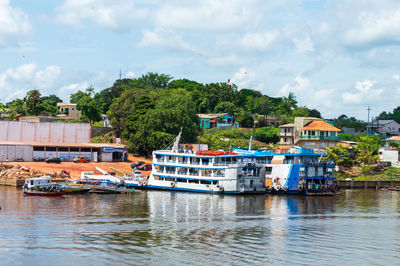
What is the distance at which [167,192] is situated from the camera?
82375mm

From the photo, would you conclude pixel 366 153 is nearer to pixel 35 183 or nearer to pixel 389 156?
pixel 389 156

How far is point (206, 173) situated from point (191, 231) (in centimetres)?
3449

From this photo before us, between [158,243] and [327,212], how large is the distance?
28.3 meters

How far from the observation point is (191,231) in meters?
47.7

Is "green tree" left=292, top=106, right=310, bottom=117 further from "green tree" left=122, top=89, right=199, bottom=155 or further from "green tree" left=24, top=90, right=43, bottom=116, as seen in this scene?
"green tree" left=24, top=90, right=43, bottom=116

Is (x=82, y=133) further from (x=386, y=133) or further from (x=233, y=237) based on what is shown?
(x=386, y=133)

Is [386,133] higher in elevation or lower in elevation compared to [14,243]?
higher

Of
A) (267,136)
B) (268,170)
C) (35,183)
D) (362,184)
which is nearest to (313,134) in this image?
(267,136)

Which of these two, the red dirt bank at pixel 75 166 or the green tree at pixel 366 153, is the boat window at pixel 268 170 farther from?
the green tree at pixel 366 153

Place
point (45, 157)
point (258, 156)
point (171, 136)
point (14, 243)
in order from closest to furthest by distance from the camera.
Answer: point (14, 243), point (258, 156), point (45, 157), point (171, 136)

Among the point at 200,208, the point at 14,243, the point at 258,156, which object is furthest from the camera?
the point at 258,156

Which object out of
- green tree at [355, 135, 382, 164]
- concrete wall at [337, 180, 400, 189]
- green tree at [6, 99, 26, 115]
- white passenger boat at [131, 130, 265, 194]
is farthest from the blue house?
white passenger boat at [131, 130, 265, 194]

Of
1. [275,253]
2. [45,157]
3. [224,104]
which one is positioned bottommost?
[275,253]

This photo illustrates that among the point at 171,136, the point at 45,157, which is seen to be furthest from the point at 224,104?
the point at 45,157
